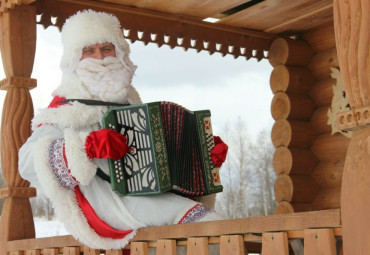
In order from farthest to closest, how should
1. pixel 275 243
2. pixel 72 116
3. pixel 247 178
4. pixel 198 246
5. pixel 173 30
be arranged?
1. pixel 247 178
2. pixel 173 30
3. pixel 72 116
4. pixel 198 246
5. pixel 275 243

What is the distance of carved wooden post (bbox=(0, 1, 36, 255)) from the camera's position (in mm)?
5188

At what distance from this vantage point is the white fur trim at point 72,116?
4.18m

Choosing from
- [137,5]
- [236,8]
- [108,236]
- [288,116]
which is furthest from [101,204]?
[288,116]

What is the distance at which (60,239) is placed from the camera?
14.9 feet

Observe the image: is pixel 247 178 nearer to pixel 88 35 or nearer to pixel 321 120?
pixel 321 120

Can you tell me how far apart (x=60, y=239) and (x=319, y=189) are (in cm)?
307

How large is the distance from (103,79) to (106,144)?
57cm

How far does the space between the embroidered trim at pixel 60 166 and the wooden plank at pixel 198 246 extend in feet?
2.84

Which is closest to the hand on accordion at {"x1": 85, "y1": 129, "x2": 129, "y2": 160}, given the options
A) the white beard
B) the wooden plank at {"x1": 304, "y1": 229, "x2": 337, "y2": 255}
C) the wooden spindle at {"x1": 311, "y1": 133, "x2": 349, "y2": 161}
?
the white beard

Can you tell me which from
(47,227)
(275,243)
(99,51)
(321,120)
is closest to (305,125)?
(321,120)

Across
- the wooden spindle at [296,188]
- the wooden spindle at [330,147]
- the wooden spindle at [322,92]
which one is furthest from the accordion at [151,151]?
the wooden spindle at [322,92]

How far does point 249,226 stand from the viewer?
3199mm

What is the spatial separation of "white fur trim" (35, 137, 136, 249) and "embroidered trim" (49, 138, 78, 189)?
3 cm

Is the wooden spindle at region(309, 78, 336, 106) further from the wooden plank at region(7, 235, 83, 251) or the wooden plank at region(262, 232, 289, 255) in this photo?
the wooden plank at region(262, 232, 289, 255)
